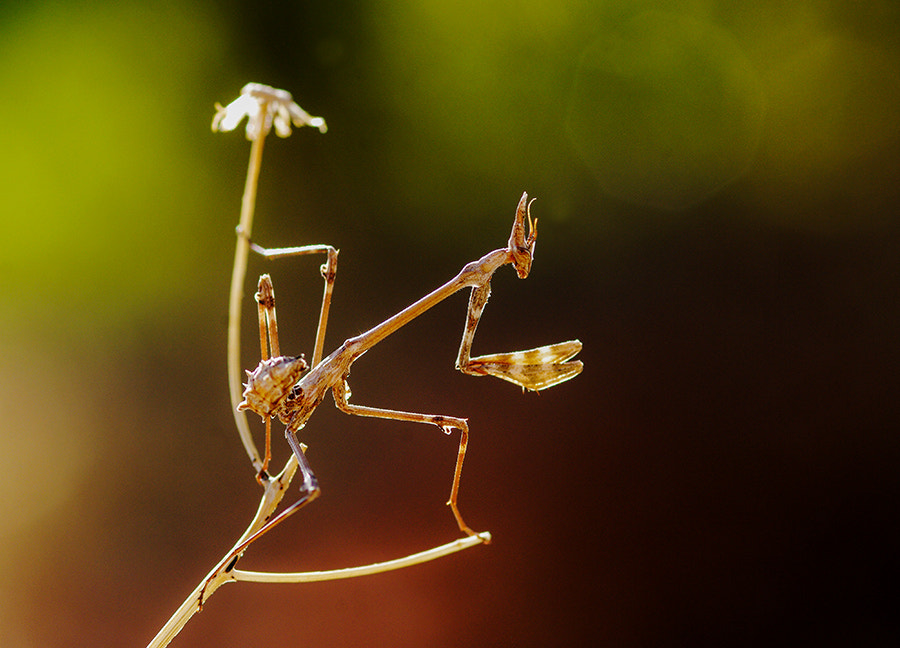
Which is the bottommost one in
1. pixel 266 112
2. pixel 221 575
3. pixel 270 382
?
pixel 221 575

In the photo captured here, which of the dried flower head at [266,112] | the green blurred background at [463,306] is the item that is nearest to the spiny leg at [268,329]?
the dried flower head at [266,112]

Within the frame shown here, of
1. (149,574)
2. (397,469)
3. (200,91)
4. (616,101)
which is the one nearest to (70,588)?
(149,574)

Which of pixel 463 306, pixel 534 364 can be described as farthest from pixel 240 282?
pixel 463 306

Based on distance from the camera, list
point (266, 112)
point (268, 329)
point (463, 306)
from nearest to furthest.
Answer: point (266, 112) → point (268, 329) → point (463, 306)

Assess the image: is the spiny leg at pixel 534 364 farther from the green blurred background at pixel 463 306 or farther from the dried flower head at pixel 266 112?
the green blurred background at pixel 463 306

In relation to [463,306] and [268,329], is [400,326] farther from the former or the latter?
[463,306]

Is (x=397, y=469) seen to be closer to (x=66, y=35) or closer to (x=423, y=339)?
(x=423, y=339)
